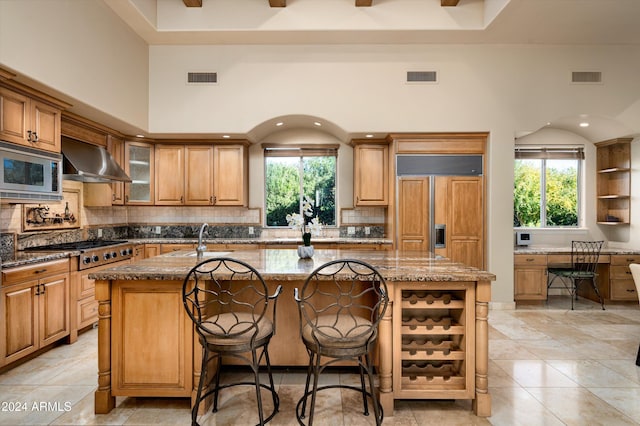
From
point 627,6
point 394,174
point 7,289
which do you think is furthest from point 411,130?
point 7,289

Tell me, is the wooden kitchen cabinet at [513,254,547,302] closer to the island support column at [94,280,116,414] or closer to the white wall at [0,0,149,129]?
the island support column at [94,280,116,414]

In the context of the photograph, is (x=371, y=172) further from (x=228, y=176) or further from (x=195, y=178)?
(x=195, y=178)

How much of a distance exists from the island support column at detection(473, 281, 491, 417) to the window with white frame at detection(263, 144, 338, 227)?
11.8 ft

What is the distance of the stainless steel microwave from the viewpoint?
2830mm

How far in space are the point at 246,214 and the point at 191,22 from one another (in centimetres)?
280

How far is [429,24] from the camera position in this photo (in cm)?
433

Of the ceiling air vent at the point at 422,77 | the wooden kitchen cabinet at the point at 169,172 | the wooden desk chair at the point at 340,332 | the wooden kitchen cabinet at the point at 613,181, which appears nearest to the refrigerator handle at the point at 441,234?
the ceiling air vent at the point at 422,77

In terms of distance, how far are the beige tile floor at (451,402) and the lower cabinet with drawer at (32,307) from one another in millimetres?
199

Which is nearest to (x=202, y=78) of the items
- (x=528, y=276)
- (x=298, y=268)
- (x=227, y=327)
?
(x=298, y=268)

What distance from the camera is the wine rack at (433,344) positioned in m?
2.35

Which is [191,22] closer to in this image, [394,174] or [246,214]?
[246,214]

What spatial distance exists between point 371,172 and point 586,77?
3190 mm

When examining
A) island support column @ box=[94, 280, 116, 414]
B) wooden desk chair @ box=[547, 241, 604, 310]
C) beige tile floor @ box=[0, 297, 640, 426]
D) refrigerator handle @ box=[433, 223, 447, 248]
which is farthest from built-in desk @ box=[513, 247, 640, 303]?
island support column @ box=[94, 280, 116, 414]

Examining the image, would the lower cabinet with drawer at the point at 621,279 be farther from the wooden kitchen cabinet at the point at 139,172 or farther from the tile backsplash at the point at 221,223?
the wooden kitchen cabinet at the point at 139,172
